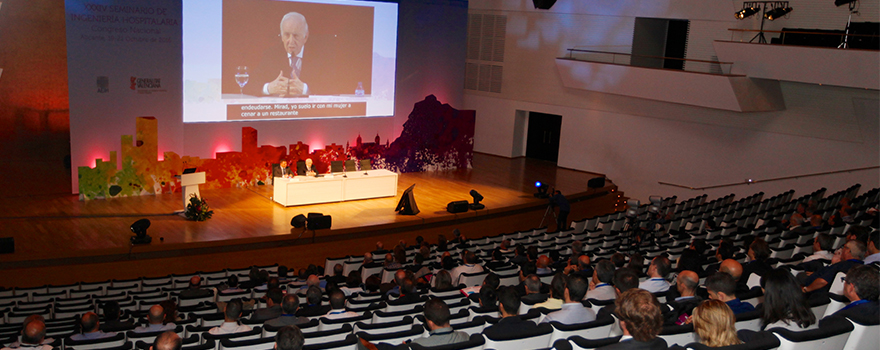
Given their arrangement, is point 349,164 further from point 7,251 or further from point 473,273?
point 473,273

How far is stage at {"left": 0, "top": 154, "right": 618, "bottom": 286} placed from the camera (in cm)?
1017

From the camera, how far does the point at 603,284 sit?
5.54 meters

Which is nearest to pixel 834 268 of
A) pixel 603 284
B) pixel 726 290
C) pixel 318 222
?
pixel 726 290

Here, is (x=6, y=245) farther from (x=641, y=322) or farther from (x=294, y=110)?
(x=641, y=322)

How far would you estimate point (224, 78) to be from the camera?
1376 cm

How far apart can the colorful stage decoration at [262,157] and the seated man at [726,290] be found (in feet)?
37.8

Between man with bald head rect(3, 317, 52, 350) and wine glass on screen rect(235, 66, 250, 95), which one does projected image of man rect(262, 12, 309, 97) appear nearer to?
wine glass on screen rect(235, 66, 250, 95)

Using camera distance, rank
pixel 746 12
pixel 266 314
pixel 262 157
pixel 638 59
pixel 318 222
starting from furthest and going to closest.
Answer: pixel 638 59, pixel 262 157, pixel 746 12, pixel 318 222, pixel 266 314

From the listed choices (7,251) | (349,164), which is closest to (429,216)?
(349,164)

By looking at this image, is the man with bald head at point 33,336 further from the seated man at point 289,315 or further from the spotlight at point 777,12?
the spotlight at point 777,12

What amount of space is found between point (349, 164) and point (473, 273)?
7959 millimetres

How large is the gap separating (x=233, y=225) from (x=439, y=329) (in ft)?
28.0

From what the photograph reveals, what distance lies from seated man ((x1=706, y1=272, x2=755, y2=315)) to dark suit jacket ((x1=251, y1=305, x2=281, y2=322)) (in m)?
3.40

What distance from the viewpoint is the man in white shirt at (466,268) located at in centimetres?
753
